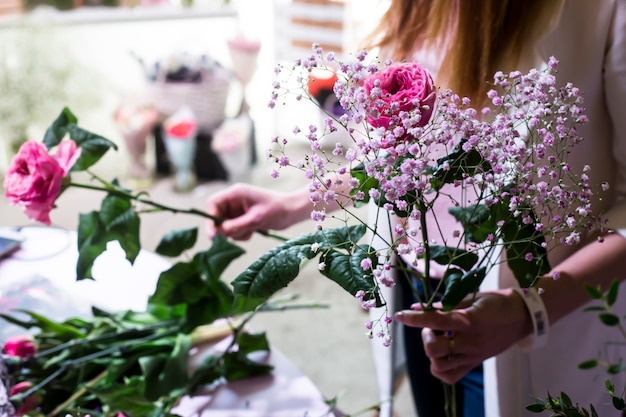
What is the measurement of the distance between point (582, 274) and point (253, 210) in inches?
19.1

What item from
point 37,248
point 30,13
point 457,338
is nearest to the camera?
point 457,338

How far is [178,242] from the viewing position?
957 millimetres

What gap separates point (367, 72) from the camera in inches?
21.7

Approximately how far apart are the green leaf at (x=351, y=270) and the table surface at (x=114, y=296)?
38cm

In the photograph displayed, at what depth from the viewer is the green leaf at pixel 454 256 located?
614 mm

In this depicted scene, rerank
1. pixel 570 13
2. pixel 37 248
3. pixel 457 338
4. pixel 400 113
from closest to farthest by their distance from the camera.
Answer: pixel 400 113
pixel 457 338
pixel 570 13
pixel 37 248

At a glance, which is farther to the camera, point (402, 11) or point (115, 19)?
point (115, 19)

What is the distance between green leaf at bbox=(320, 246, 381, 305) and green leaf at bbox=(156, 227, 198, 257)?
16.9 inches

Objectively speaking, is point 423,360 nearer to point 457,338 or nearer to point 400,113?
point 457,338

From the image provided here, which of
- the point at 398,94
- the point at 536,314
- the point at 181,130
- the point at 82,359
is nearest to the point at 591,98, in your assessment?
the point at 536,314

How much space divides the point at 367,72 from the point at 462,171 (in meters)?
0.11

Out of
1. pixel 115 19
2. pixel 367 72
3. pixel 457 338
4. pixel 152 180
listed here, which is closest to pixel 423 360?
pixel 457 338

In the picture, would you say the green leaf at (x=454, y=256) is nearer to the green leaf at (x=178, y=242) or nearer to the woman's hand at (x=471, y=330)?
the woman's hand at (x=471, y=330)

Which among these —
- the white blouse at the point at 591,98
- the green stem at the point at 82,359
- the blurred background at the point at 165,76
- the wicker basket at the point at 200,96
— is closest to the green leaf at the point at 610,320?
the white blouse at the point at 591,98
